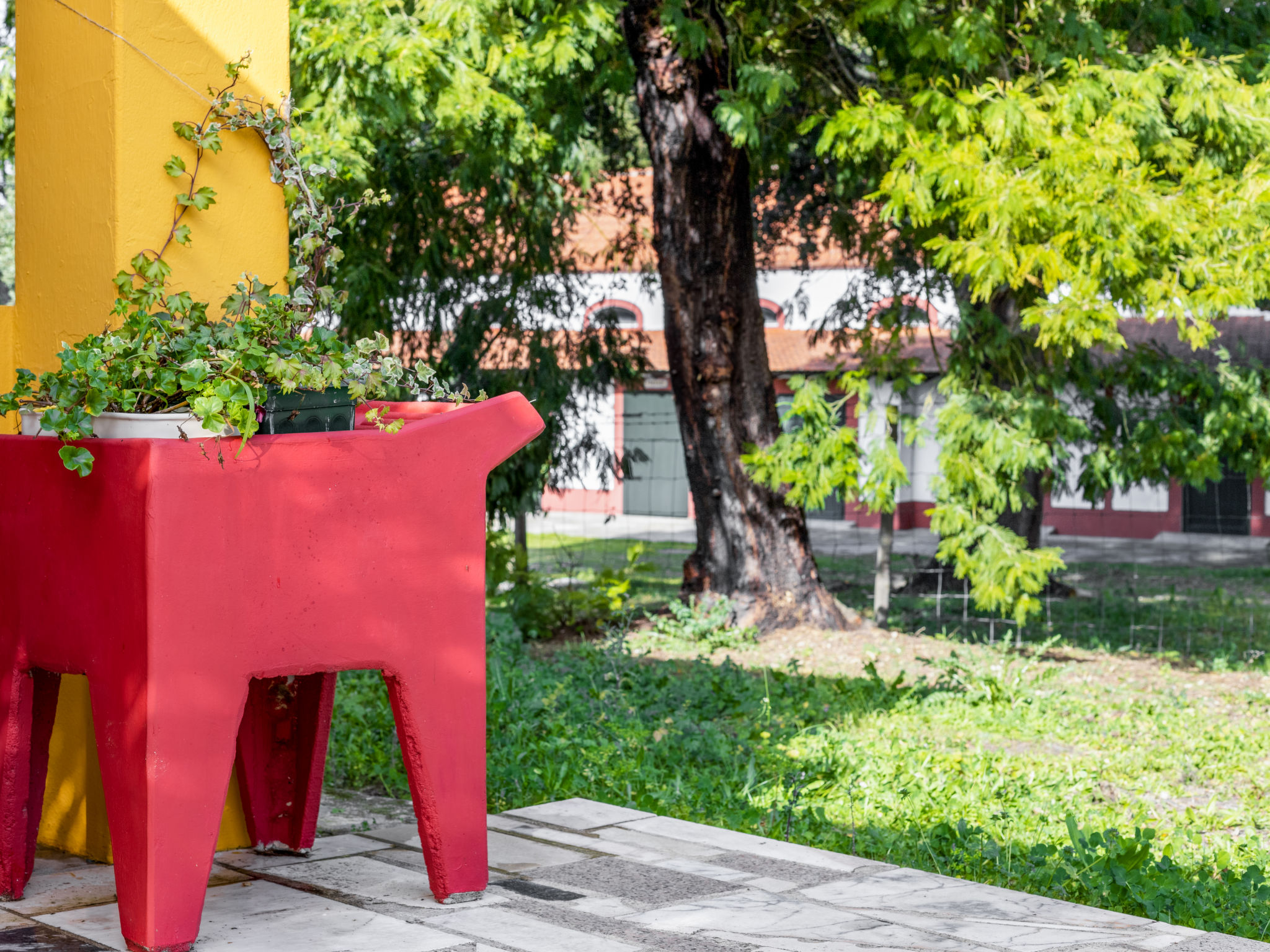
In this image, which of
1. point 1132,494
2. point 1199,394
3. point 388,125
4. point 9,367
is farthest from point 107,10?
point 1132,494

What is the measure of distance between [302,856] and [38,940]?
2.75 feet

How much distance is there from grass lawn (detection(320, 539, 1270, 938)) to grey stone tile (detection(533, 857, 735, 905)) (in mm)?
943

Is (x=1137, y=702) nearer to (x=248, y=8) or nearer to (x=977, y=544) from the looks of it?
(x=977, y=544)

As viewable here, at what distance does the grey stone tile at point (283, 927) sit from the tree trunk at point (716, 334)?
655 cm

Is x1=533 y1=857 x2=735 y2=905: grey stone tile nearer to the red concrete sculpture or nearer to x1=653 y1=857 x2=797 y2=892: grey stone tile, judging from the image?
x1=653 y1=857 x2=797 y2=892: grey stone tile

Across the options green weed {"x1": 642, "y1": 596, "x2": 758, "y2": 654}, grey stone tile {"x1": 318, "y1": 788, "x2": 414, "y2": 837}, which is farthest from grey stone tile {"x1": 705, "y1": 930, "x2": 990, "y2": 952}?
green weed {"x1": 642, "y1": 596, "x2": 758, "y2": 654}

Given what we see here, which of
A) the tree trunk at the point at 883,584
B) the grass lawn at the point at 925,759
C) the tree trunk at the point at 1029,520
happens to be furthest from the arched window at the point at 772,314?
the grass lawn at the point at 925,759

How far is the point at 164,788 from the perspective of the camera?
8.92ft

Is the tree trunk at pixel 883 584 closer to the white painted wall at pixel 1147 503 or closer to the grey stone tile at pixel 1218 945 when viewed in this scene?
the grey stone tile at pixel 1218 945

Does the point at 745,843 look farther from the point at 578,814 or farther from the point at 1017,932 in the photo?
the point at 1017,932

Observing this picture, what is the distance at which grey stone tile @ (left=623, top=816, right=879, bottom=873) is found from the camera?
3543 mm

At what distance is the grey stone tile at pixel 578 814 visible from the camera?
3.96 meters

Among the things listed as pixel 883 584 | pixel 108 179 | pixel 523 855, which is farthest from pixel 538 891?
pixel 883 584

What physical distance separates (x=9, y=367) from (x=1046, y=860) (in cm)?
340
